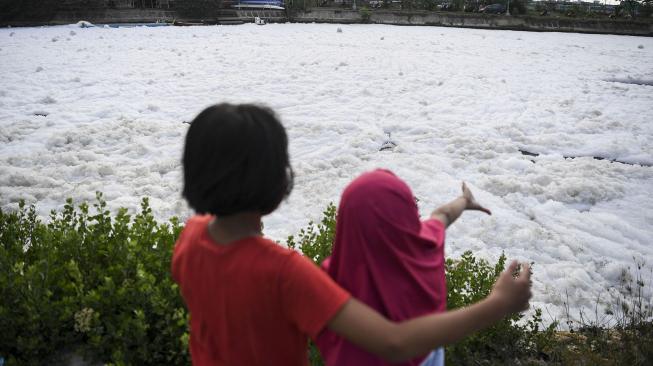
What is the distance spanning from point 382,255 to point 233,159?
49 centimetres

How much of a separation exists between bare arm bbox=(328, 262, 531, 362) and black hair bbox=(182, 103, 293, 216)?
0.38 meters

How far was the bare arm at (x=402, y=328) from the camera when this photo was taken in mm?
1054

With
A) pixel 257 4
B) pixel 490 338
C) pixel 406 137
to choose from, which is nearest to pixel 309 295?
pixel 490 338

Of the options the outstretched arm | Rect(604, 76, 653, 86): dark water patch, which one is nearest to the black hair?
the outstretched arm

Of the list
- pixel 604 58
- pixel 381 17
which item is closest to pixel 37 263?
pixel 604 58

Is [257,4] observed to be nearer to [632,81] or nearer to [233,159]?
[632,81]

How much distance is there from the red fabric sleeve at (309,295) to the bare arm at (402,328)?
0.03 metres

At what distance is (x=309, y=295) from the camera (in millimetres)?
1086

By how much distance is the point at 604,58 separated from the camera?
15781 millimetres

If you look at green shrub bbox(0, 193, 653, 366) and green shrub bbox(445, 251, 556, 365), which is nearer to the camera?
green shrub bbox(0, 193, 653, 366)

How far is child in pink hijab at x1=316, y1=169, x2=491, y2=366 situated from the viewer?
4.11 ft

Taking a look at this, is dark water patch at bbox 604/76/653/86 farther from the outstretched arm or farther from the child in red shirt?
the child in red shirt

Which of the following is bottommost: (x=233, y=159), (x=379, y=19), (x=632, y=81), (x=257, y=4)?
(x=233, y=159)

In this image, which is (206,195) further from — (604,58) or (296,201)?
(604,58)
